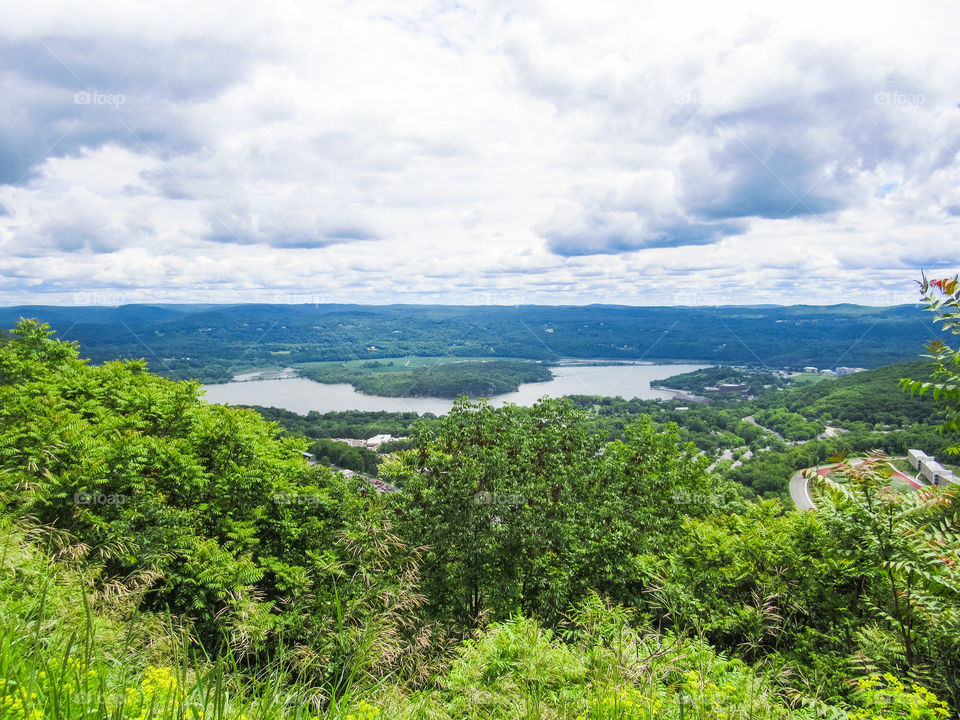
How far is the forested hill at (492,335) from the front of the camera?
3871 inches

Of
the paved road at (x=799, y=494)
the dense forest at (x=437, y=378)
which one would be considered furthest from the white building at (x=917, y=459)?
the dense forest at (x=437, y=378)

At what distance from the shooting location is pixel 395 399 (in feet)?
237

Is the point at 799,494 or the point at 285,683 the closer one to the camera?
the point at 285,683

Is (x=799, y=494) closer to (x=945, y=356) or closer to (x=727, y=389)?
(x=945, y=356)

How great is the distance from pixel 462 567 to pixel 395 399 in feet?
211

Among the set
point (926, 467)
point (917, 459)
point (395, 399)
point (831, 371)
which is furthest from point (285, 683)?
point (831, 371)

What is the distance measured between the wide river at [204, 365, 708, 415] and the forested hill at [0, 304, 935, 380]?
9.02 metres

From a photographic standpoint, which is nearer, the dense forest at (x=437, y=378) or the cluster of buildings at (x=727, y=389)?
the dense forest at (x=437, y=378)

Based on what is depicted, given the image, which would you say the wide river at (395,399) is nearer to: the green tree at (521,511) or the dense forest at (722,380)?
the dense forest at (722,380)

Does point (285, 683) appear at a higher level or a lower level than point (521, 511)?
higher

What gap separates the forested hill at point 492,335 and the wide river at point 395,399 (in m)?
9.02

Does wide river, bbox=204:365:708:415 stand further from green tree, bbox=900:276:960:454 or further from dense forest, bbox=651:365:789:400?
green tree, bbox=900:276:960:454

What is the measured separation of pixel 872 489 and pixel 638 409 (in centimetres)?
5398

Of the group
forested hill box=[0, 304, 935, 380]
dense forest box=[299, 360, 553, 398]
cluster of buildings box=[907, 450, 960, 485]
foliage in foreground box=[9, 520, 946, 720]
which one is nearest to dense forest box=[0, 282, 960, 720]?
foliage in foreground box=[9, 520, 946, 720]
